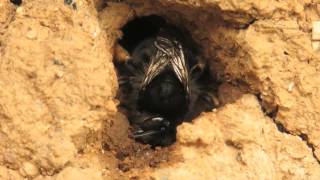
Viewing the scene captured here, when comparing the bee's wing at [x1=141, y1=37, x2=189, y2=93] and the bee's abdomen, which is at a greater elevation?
the bee's wing at [x1=141, y1=37, x2=189, y2=93]

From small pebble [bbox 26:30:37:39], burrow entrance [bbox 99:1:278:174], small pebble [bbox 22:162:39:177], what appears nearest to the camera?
small pebble [bbox 22:162:39:177]

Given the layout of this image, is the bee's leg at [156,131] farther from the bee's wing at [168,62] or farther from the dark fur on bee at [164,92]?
the bee's wing at [168,62]

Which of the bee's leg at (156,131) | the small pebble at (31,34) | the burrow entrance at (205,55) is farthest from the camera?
the bee's leg at (156,131)

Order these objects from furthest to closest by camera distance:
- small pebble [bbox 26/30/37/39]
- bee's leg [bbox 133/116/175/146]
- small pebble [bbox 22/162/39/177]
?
bee's leg [bbox 133/116/175/146] < small pebble [bbox 26/30/37/39] < small pebble [bbox 22/162/39/177]

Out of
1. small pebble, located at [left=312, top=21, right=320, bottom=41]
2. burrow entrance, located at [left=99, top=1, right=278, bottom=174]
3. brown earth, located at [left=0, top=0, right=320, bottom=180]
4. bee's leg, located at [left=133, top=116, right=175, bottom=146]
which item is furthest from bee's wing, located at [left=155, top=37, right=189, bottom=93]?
small pebble, located at [left=312, top=21, right=320, bottom=41]

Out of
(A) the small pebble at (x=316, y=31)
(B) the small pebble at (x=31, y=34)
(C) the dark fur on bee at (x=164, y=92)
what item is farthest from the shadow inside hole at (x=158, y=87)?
(B) the small pebble at (x=31, y=34)

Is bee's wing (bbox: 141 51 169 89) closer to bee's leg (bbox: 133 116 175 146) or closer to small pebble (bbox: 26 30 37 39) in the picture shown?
bee's leg (bbox: 133 116 175 146)

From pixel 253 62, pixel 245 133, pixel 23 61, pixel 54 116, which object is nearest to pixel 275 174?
pixel 245 133

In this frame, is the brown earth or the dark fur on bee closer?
the brown earth
